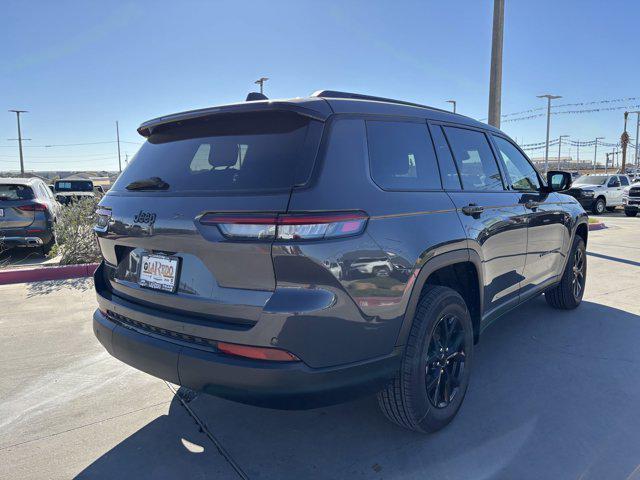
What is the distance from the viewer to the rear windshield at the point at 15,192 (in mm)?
7656

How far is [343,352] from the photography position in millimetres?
2152

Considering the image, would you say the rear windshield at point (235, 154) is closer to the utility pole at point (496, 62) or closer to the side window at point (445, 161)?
the side window at point (445, 161)

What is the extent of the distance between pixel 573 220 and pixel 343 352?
3713 mm

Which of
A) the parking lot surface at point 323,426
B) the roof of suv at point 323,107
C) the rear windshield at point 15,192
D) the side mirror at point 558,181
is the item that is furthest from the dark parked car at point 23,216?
the side mirror at point 558,181

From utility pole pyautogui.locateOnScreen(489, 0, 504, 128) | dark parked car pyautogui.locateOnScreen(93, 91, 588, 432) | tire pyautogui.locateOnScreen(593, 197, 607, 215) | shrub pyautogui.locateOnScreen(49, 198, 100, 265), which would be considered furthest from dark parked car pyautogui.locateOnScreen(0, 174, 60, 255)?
tire pyautogui.locateOnScreen(593, 197, 607, 215)

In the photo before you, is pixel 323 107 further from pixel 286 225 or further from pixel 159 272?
pixel 159 272

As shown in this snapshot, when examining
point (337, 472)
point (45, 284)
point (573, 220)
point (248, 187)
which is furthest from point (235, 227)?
point (45, 284)

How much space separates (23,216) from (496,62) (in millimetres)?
9203

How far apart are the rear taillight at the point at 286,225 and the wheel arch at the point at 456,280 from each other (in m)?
0.56

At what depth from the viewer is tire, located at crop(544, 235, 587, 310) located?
16.3ft

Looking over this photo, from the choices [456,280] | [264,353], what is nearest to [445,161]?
[456,280]

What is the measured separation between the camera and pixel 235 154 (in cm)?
237

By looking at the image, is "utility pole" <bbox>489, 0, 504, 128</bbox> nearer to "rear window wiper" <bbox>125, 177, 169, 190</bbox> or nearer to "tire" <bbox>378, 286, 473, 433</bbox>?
"tire" <bbox>378, 286, 473, 433</bbox>

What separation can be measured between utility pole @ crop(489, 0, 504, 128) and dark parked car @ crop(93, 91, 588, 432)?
A: 7.63 m
